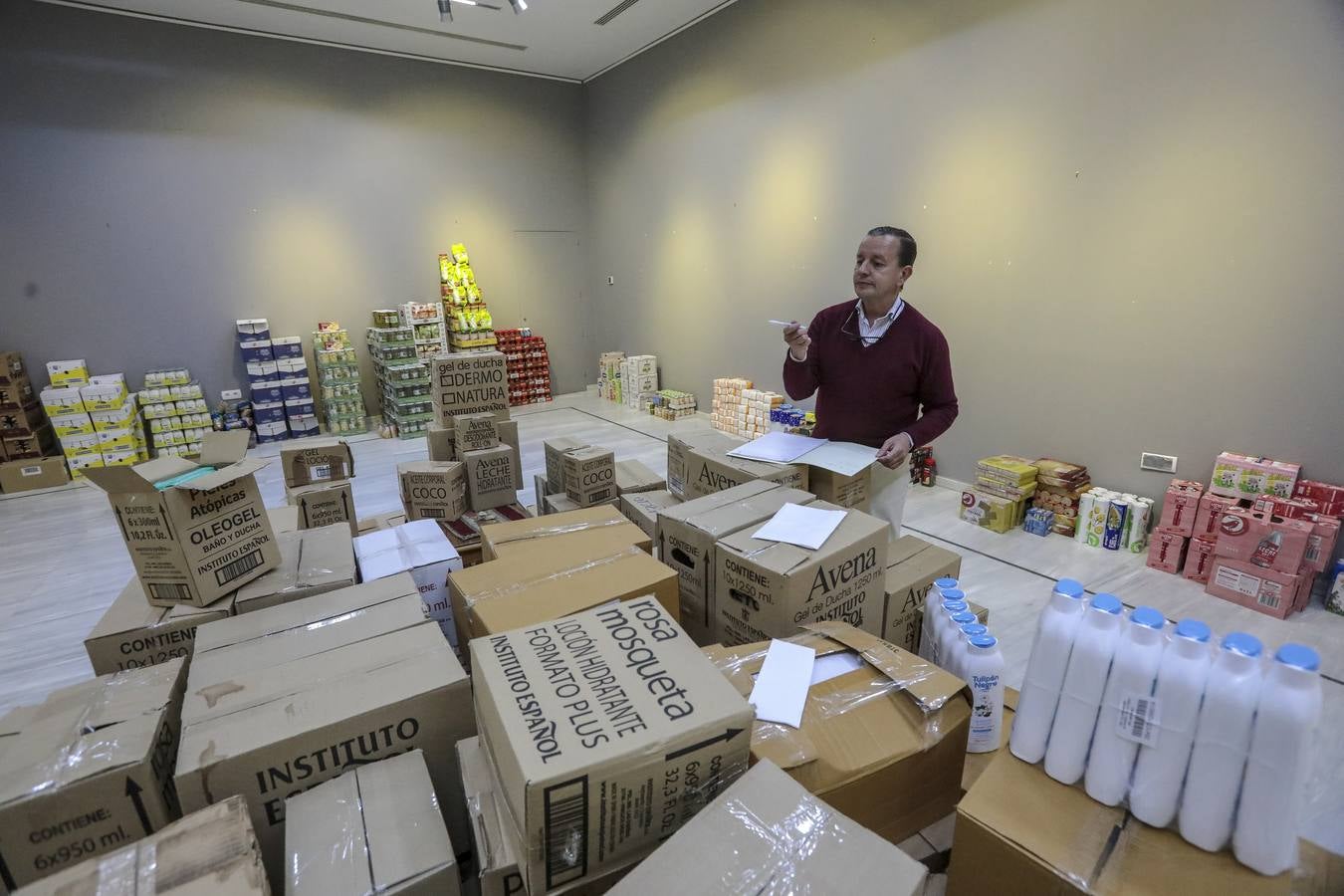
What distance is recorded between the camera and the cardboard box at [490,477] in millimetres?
3037

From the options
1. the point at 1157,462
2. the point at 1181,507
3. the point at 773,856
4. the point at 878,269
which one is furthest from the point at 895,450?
the point at 1157,462

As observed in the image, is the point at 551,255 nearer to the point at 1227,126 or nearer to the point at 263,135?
the point at 263,135

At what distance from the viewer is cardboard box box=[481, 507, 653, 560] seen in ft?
5.48

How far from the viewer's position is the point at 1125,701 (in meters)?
0.88

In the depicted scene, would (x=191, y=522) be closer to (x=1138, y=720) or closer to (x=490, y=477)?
(x=490, y=477)

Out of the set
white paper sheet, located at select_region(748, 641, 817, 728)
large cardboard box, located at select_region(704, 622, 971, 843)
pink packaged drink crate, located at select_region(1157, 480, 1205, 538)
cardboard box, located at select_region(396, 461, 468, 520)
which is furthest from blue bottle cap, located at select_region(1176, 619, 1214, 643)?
pink packaged drink crate, located at select_region(1157, 480, 1205, 538)

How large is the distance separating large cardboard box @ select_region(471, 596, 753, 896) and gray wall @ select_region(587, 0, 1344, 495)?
359 centimetres

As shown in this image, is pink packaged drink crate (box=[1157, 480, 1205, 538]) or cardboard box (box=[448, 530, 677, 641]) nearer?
cardboard box (box=[448, 530, 677, 641])

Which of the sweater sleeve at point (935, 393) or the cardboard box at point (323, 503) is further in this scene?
the cardboard box at point (323, 503)

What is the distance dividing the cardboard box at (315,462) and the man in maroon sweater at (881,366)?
88.5 inches

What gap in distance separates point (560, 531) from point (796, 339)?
1015 millimetres

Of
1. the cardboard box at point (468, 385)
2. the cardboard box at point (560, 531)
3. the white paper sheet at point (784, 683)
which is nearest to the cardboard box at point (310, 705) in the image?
the cardboard box at point (560, 531)

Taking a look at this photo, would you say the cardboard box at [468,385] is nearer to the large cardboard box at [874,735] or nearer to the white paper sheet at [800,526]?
the white paper sheet at [800,526]

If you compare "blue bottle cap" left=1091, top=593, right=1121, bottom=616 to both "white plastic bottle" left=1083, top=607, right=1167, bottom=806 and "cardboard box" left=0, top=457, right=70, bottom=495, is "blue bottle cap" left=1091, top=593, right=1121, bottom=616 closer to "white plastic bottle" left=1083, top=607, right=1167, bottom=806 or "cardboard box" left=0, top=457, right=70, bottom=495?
"white plastic bottle" left=1083, top=607, right=1167, bottom=806
